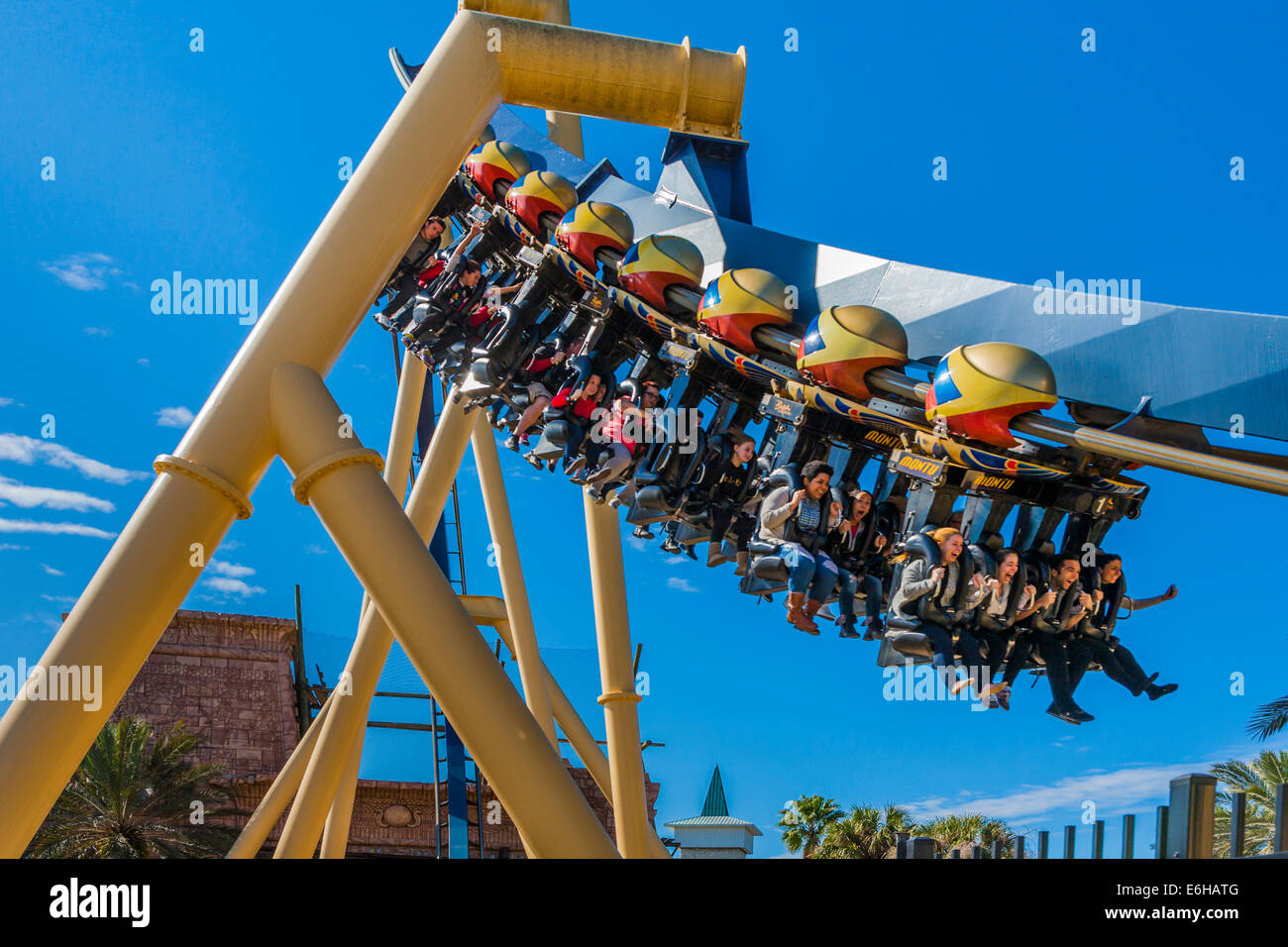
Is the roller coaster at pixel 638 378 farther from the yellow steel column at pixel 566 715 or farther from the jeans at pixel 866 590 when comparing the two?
the yellow steel column at pixel 566 715

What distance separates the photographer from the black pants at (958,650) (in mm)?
6738

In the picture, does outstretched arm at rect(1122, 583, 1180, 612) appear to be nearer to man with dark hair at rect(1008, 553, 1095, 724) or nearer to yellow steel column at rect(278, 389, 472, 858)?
man with dark hair at rect(1008, 553, 1095, 724)

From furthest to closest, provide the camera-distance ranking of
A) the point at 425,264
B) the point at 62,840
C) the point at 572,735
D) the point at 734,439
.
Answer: the point at 62,840 → the point at 572,735 → the point at 425,264 → the point at 734,439

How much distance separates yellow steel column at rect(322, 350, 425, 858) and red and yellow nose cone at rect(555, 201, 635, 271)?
17.7ft

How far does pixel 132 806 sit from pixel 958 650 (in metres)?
13.8

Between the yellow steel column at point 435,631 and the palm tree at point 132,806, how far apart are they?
12052mm

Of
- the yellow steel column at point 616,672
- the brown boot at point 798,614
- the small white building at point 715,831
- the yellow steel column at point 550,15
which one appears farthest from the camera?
the small white building at point 715,831

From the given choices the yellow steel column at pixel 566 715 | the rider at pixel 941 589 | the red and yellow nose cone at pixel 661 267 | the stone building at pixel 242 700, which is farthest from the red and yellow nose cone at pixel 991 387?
the stone building at pixel 242 700

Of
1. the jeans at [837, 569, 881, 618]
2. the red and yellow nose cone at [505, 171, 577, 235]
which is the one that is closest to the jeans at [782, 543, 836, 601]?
the jeans at [837, 569, 881, 618]

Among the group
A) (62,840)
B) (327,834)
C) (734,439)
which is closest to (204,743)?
(62,840)

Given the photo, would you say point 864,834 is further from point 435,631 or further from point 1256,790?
point 435,631

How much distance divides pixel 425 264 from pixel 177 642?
1379cm

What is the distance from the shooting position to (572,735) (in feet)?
48.3
